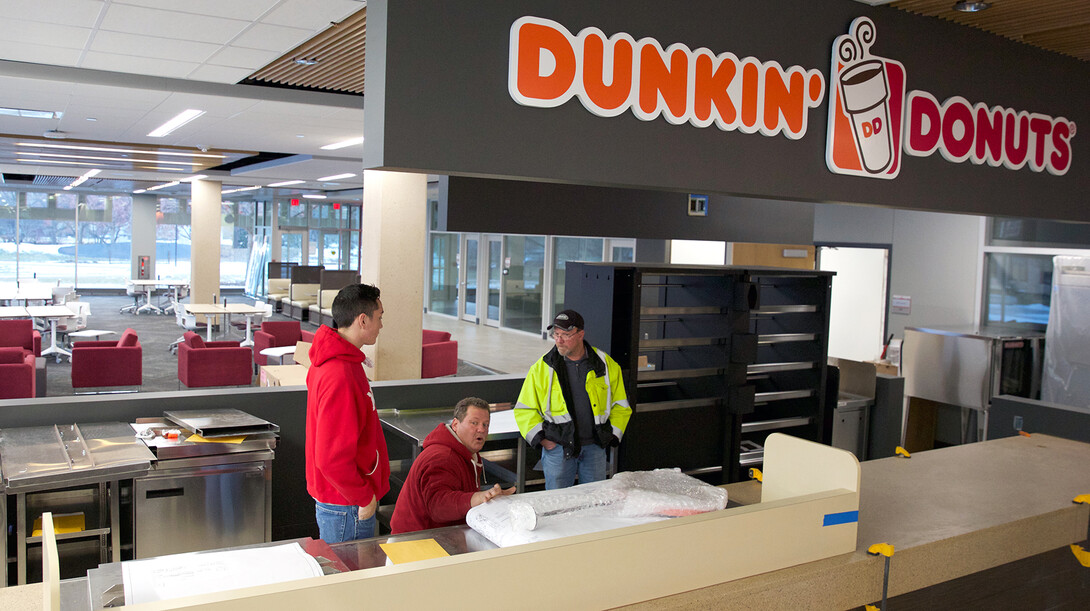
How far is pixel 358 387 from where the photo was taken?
2.96 m

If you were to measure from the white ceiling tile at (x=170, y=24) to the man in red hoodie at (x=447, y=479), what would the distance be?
257 cm

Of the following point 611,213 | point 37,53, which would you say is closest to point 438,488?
point 611,213

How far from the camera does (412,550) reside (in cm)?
222

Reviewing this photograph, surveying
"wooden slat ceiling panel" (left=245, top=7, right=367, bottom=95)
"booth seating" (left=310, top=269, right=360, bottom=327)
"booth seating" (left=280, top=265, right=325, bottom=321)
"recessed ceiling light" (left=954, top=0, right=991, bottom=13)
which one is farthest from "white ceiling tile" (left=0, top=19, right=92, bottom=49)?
"booth seating" (left=280, top=265, right=325, bottom=321)

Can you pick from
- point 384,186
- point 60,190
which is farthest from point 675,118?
point 60,190

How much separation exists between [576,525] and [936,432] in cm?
646

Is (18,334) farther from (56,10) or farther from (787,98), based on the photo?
(787,98)

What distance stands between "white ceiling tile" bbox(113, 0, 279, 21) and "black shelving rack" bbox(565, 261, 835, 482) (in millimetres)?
2487

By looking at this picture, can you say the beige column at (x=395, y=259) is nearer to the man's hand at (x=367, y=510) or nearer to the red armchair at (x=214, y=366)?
the red armchair at (x=214, y=366)

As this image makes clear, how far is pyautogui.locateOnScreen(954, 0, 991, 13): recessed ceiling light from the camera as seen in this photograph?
2.97m

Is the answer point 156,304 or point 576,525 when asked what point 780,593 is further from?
point 156,304

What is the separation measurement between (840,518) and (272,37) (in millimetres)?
3955

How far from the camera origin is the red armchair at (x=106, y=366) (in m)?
8.72

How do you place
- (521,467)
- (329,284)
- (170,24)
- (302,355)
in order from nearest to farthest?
(170,24) → (521,467) → (302,355) → (329,284)
